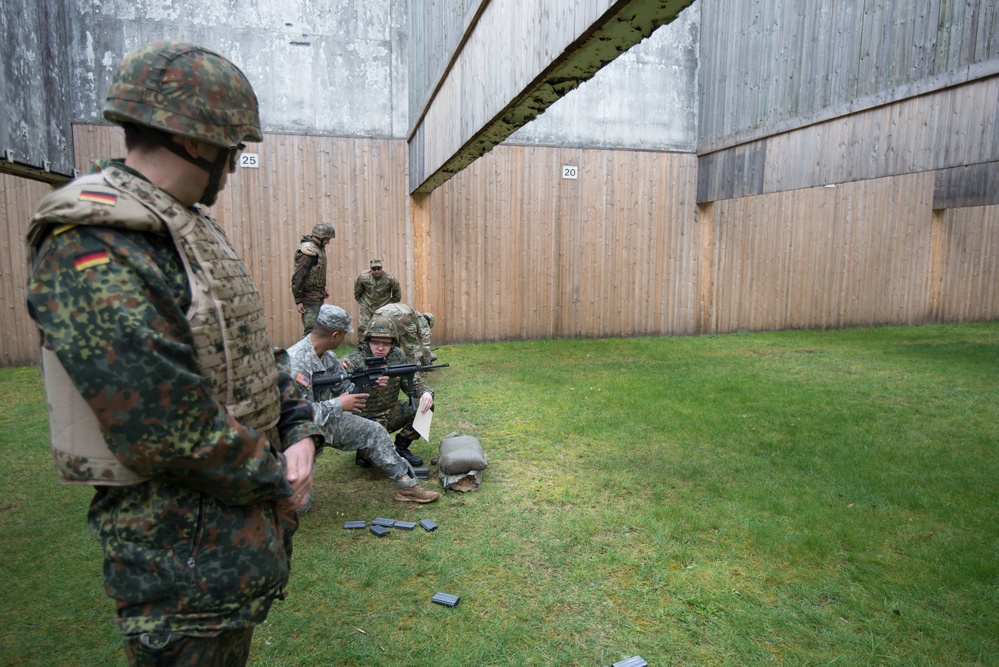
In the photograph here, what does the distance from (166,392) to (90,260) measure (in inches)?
10.1

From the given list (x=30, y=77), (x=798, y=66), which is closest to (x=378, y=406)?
(x=30, y=77)

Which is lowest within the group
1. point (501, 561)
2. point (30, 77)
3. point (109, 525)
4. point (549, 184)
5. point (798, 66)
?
point (501, 561)

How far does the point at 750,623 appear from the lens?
2.54m

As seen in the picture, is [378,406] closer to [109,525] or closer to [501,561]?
[501,561]

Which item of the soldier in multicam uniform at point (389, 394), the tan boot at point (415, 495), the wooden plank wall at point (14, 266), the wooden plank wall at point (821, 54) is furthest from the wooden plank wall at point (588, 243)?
the tan boot at point (415, 495)

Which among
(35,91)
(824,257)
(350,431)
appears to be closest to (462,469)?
(350,431)

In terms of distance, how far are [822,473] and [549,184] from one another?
23.2 feet

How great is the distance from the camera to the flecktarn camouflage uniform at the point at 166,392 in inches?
39.2

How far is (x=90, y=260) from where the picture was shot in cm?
101

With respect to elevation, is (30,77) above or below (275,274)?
above

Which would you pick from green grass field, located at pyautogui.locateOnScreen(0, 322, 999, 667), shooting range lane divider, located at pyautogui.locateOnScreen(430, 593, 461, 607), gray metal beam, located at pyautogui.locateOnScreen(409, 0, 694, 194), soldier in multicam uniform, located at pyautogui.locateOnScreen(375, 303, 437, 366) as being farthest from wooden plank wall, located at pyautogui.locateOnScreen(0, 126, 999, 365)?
shooting range lane divider, located at pyautogui.locateOnScreen(430, 593, 461, 607)

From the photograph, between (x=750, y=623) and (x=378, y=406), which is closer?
(x=750, y=623)

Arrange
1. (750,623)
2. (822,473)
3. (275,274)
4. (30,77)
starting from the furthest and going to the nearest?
(275,274) → (30,77) → (822,473) → (750,623)

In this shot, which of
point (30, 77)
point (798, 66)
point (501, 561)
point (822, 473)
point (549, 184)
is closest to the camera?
point (501, 561)
